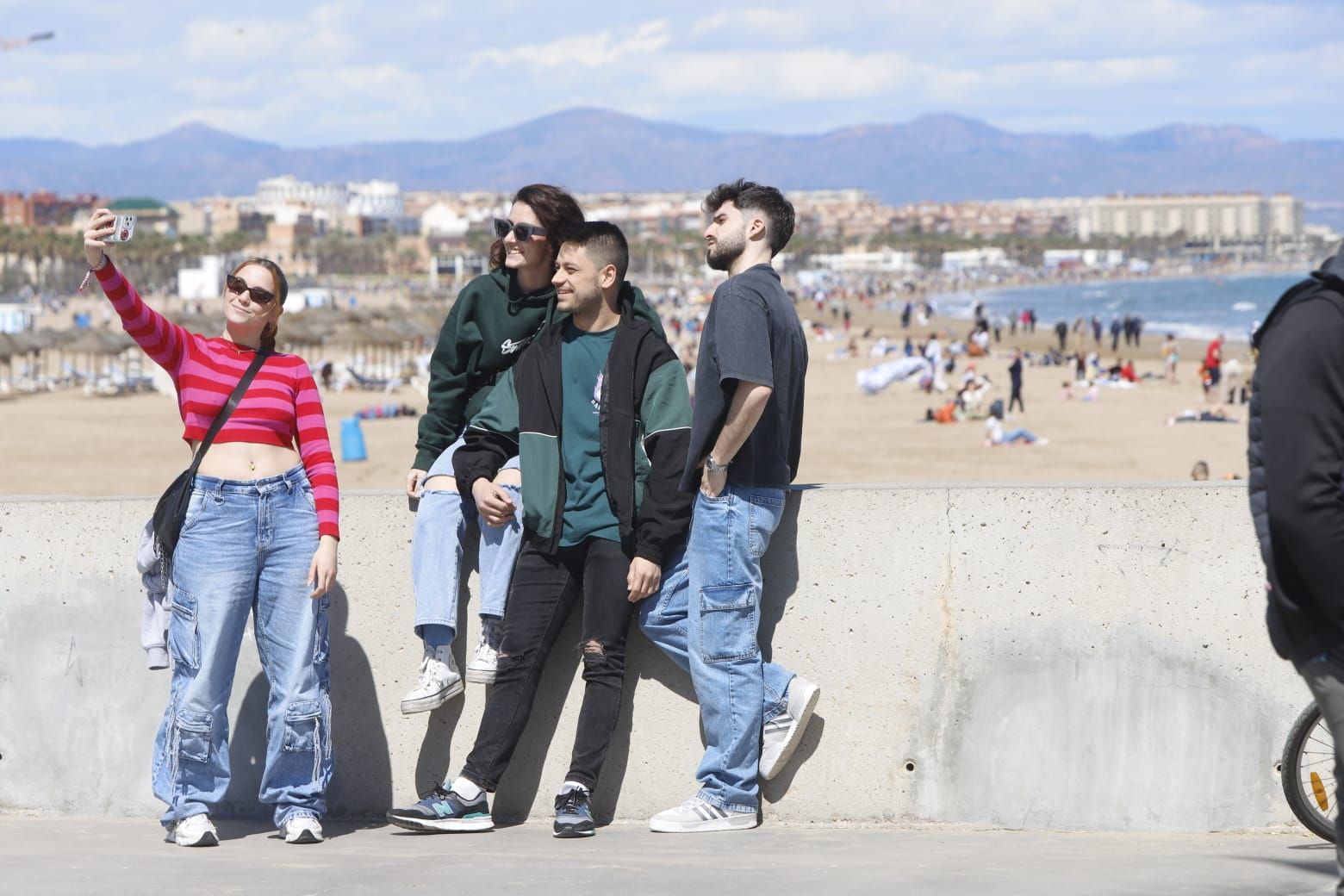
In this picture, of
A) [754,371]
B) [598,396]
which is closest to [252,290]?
[598,396]

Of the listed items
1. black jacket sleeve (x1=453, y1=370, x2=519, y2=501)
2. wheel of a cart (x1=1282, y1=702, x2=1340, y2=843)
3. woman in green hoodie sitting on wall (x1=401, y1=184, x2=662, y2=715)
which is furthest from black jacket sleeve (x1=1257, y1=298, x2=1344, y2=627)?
black jacket sleeve (x1=453, y1=370, x2=519, y2=501)

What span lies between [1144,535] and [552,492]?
1.71m

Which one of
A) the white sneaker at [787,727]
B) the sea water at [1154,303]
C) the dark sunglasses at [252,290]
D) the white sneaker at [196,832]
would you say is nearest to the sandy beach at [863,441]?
the white sneaker at [787,727]

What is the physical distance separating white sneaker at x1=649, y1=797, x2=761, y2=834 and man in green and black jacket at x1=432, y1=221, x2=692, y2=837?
8.5 inches

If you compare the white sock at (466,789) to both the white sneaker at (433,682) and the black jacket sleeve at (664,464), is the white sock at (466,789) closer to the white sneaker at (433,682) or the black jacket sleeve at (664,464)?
the white sneaker at (433,682)

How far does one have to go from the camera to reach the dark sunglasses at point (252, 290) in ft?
14.4

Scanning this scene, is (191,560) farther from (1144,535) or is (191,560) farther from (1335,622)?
(1335,622)

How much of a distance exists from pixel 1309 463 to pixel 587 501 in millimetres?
2215

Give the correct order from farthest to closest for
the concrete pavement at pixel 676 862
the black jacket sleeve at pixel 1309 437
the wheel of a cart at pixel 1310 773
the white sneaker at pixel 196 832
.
→ 1. the white sneaker at pixel 196 832
2. the wheel of a cart at pixel 1310 773
3. the concrete pavement at pixel 676 862
4. the black jacket sleeve at pixel 1309 437

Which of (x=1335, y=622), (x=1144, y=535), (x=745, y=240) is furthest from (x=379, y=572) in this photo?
(x=1335, y=622)

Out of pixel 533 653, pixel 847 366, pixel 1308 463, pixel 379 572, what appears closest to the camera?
pixel 1308 463

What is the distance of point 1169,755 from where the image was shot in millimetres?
4410

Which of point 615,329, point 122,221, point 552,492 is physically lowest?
point 552,492

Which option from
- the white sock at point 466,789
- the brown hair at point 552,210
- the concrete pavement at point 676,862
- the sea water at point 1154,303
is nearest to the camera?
the concrete pavement at point 676,862
